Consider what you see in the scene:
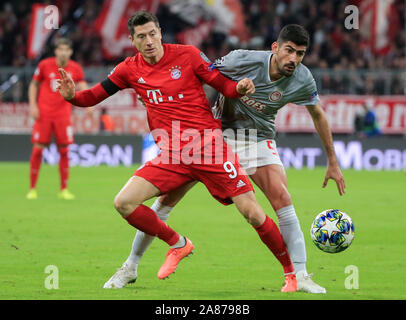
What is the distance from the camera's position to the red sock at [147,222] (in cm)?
629

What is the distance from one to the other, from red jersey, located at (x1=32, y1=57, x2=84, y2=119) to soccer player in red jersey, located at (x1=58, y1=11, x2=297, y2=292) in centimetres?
669

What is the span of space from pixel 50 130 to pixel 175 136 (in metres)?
7.20

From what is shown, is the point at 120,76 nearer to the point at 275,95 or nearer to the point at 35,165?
the point at 275,95

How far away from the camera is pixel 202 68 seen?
6438 millimetres

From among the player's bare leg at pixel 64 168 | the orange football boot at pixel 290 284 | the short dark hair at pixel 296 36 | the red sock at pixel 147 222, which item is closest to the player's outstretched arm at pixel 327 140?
the short dark hair at pixel 296 36

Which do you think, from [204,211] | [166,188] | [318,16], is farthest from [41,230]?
[318,16]

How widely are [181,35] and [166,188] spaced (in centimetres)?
1892

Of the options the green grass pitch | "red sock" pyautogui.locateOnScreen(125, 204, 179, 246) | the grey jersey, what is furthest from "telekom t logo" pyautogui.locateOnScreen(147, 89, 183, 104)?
the green grass pitch

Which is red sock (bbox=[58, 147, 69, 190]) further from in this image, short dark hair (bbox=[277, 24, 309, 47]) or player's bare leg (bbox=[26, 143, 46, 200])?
short dark hair (bbox=[277, 24, 309, 47])

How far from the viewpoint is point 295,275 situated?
6324 mm

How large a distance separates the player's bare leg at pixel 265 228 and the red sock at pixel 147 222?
0.63m
